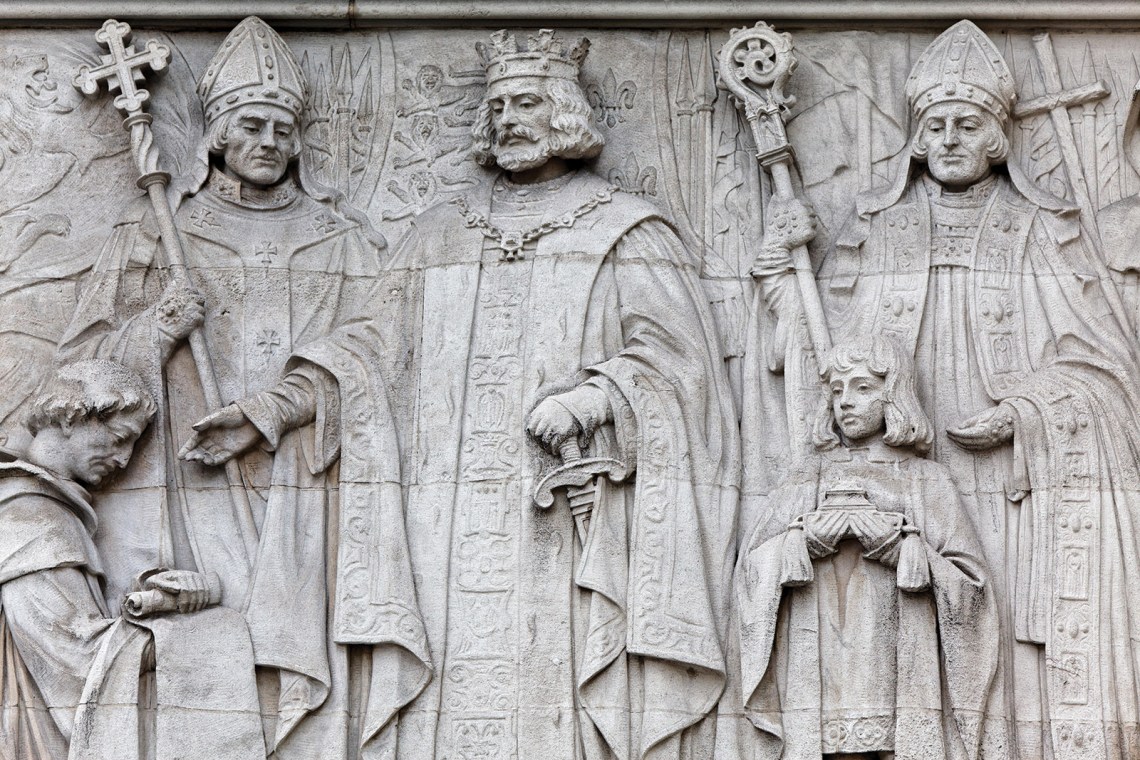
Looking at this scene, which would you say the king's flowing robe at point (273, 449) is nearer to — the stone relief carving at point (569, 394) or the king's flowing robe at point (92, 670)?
the stone relief carving at point (569, 394)

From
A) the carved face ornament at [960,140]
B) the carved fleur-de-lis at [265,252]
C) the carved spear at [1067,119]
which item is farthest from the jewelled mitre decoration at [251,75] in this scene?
the carved spear at [1067,119]

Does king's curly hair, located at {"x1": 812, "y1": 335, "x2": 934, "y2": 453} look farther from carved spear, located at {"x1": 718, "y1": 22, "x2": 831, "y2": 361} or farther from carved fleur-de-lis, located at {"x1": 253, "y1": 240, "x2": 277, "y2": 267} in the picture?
carved fleur-de-lis, located at {"x1": 253, "y1": 240, "x2": 277, "y2": 267}

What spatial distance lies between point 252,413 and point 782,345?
9.06 ft

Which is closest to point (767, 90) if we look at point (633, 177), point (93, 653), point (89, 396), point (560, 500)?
point (633, 177)

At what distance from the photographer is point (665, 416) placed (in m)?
13.3

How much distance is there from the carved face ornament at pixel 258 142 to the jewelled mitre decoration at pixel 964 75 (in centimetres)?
335

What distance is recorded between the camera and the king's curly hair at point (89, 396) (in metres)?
13.2

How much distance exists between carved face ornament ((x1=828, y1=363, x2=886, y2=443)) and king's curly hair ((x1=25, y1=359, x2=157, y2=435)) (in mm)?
3557

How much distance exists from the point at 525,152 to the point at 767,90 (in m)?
1.34

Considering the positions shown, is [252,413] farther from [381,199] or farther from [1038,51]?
[1038,51]

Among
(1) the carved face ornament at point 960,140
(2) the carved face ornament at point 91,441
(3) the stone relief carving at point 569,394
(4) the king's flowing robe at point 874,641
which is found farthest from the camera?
(1) the carved face ornament at point 960,140

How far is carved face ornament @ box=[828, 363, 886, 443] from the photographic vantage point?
519 inches

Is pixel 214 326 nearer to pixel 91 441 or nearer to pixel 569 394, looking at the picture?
pixel 91 441

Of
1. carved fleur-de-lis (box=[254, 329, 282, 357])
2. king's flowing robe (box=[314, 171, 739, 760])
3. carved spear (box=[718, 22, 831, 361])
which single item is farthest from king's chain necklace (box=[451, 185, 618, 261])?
carved fleur-de-lis (box=[254, 329, 282, 357])
